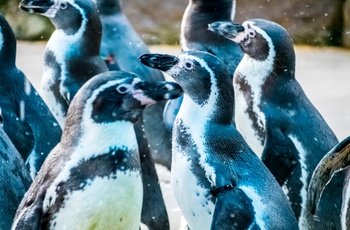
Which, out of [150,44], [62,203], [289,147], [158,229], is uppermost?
[62,203]

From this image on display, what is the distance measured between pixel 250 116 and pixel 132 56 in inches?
66.6

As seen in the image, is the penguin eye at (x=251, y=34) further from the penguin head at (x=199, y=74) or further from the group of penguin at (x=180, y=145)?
the penguin head at (x=199, y=74)

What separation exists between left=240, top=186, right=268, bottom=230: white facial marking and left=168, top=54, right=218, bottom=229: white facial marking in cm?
17

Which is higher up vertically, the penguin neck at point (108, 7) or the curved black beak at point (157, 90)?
the curved black beak at point (157, 90)

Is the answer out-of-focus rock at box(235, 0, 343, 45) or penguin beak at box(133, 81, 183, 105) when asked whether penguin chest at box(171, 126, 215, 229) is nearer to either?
penguin beak at box(133, 81, 183, 105)

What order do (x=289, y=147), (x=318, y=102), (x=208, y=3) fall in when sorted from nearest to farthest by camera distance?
(x=289, y=147) < (x=208, y=3) < (x=318, y=102)

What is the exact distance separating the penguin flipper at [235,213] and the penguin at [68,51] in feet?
6.04

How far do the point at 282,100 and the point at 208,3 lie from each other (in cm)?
168

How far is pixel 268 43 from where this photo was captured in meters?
5.45

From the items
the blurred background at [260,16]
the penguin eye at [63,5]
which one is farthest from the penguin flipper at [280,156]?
the blurred background at [260,16]

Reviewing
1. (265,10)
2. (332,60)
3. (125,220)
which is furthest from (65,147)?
(265,10)

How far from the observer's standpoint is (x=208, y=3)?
683cm

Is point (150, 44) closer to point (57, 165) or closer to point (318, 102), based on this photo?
point (318, 102)

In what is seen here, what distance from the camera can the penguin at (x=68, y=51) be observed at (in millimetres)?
5855
